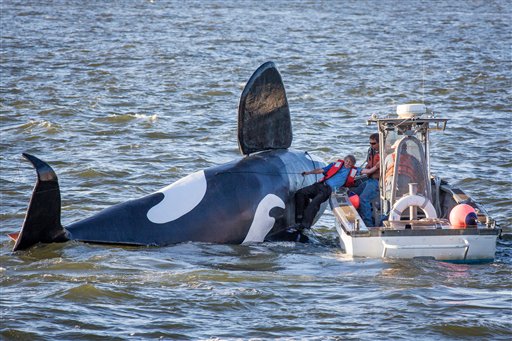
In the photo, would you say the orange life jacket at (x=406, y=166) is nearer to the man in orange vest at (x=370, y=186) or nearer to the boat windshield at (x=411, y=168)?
the boat windshield at (x=411, y=168)

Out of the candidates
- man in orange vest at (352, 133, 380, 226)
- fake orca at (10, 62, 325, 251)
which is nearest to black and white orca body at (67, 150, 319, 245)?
fake orca at (10, 62, 325, 251)

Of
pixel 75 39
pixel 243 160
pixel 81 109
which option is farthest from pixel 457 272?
pixel 75 39

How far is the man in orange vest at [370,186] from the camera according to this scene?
15.8m

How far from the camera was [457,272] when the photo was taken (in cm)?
1324

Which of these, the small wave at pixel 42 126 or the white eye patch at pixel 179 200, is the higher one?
the small wave at pixel 42 126

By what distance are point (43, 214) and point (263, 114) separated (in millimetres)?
4914

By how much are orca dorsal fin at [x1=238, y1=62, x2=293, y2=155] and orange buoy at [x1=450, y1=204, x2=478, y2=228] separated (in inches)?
153

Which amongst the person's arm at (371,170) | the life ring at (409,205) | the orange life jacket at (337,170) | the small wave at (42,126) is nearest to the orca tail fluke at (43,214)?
the life ring at (409,205)

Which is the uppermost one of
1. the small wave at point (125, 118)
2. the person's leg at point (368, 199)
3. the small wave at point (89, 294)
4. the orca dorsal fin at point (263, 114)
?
the orca dorsal fin at point (263, 114)

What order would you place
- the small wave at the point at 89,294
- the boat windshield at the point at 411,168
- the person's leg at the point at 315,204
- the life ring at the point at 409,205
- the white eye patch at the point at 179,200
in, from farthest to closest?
the person's leg at the point at 315,204 → the boat windshield at the point at 411,168 → the life ring at the point at 409,205 → the white eye patch at the point at 179,200 → the small wave at the point at 89,294

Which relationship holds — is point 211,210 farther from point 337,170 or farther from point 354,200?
point 337,170

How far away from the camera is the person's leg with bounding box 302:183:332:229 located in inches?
629

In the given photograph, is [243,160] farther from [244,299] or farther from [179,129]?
[179,129]

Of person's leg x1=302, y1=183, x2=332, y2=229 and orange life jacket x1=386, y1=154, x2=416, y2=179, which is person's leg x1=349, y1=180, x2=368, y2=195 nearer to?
person's leg x1=302, y1=183, x2=332, y2=229
